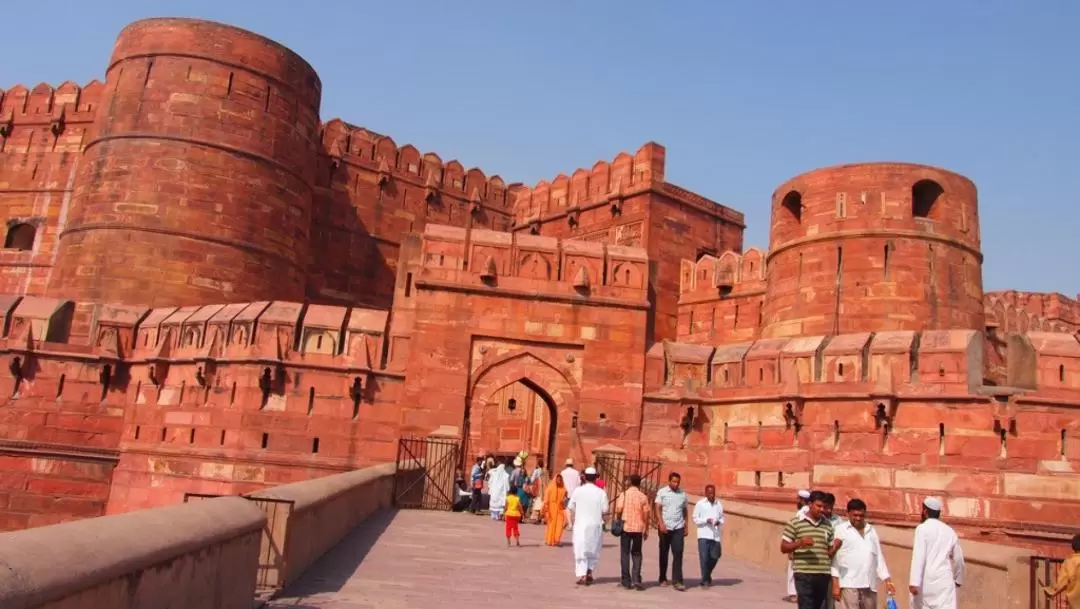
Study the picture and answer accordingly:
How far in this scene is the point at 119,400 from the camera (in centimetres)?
1448

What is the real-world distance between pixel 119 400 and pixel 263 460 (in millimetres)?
3027

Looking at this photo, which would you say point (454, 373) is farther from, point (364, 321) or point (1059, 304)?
point (1059, 304)

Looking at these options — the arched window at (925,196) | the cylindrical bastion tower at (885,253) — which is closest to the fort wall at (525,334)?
the cylindrical bastion tower at (885,253)

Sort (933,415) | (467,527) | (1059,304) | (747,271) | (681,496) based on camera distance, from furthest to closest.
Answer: (1059,304), (747,271), (933,415), (467,527), (681,496)

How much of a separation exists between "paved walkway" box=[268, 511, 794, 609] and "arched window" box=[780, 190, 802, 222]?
338 inches

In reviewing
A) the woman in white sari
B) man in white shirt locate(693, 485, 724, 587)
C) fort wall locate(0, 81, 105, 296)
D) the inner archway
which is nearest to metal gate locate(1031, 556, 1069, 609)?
man in white shirt locate(693, 485, 724, 587)

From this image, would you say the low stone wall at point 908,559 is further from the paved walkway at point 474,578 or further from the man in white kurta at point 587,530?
the man in white kurta at point 587,530

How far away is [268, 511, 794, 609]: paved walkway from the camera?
543 cm

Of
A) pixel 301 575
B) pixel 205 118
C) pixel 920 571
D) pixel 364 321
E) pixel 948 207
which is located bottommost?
pixel 301 575

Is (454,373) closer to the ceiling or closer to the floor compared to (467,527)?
closer to the ceiling

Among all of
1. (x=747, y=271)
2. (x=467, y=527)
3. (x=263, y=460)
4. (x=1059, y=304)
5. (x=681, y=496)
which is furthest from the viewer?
(x=1059, y=304)

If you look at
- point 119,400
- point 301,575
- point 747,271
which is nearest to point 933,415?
point 301,575

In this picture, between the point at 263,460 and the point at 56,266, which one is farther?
the point at 56,266

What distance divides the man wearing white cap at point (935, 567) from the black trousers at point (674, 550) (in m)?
2.35
